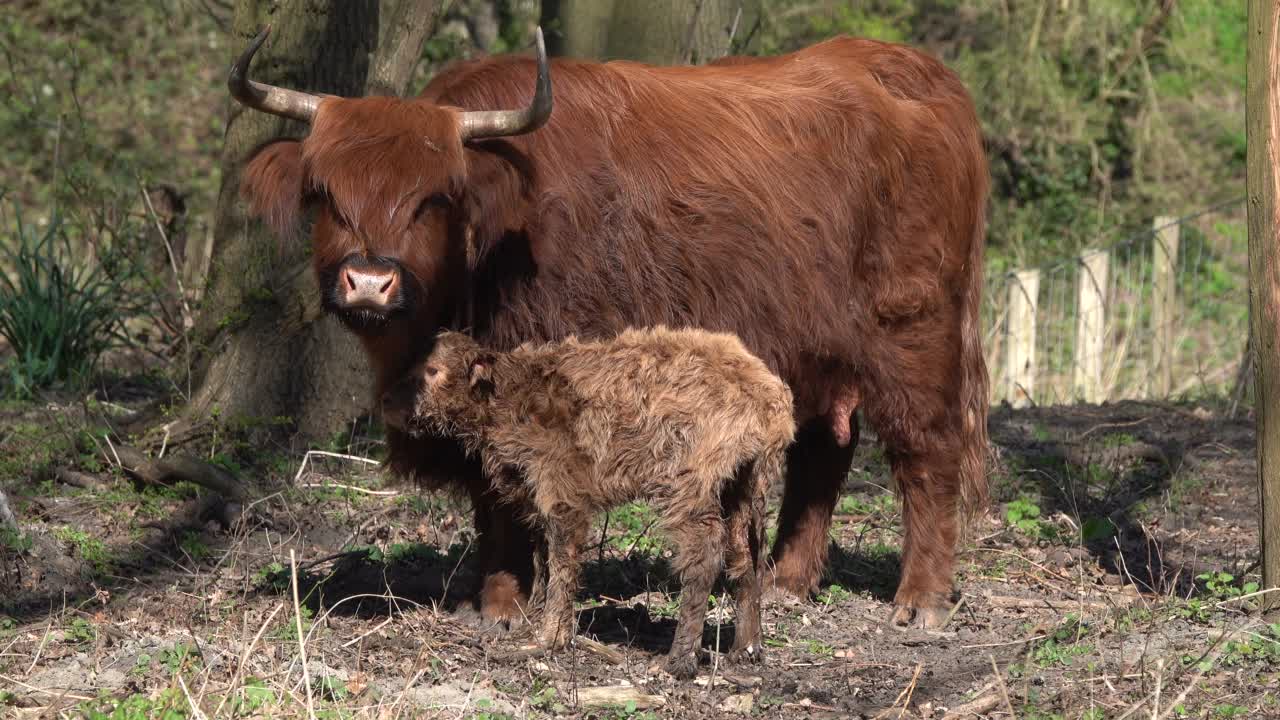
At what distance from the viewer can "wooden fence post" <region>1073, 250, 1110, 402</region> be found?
11180 mm

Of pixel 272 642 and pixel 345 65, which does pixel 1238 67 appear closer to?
pixel 345 65

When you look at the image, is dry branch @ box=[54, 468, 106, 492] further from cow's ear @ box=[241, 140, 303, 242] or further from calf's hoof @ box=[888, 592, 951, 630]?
calf's hoof @ box=[888, 592, 951, 630]

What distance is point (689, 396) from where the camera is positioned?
4.48 m

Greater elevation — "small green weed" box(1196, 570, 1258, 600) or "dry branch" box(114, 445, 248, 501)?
"small green weed" box(1196, 570, 1258, 600)

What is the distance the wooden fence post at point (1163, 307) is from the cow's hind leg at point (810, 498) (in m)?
5.34

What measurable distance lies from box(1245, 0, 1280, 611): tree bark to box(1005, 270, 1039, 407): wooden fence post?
6.36 m

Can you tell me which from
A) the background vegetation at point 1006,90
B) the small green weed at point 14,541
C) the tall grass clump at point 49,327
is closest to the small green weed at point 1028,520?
the small green weed at point 14,541

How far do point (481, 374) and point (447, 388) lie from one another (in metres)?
0.12

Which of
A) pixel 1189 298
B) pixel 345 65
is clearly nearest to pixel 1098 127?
pixel 1189 298

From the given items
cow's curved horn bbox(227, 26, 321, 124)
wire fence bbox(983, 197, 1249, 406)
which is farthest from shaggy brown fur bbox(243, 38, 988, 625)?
wire fence bbox(983, 197, 1249, 406)

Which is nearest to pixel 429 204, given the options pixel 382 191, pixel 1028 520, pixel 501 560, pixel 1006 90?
pixel 382 191

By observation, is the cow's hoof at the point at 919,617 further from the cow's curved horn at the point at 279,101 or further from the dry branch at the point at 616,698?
the cow's curved horn at the point at 279,101

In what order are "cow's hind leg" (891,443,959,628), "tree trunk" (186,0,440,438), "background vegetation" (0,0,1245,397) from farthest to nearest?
"background vegetation" (0,0,1245,397) → "tree trunk" (186,0,440,438) → "cow's hind leg" (891,443,959,628)

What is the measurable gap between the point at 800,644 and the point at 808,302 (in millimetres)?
1243
